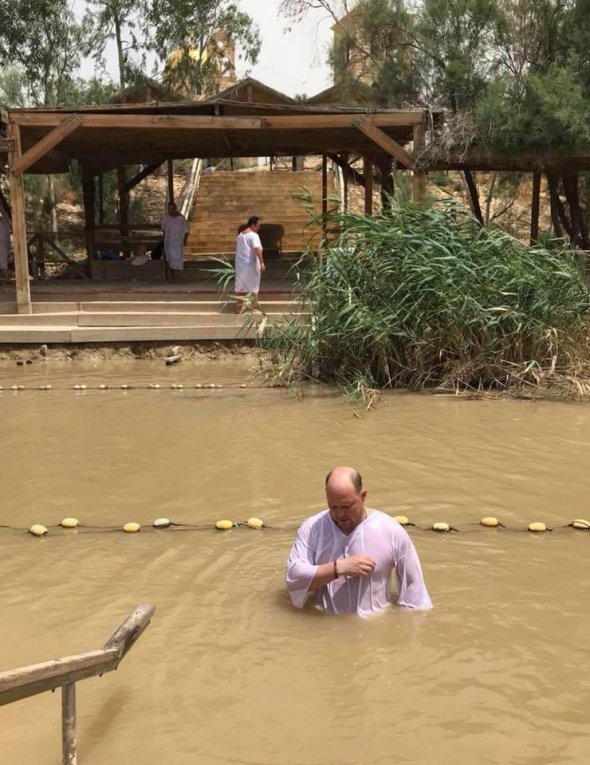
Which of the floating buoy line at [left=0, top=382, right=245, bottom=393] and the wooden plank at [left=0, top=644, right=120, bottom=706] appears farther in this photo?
the floating buoy line at [left=0, top=382, right=245, bottom=393]

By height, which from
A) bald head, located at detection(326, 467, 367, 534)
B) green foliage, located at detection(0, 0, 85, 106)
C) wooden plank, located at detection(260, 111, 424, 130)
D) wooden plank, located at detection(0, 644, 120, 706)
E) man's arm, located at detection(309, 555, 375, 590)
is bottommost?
man's arm, located at detection(309, 555, 375, 590)

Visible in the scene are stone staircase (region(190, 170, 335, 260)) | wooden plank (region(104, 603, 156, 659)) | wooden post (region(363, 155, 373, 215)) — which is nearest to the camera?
wooden plank (region(104, 603, 156, 659))

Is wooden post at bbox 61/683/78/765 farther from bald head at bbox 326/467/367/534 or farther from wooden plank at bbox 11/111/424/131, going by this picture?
wooden plank at bbox 11/111/424/131

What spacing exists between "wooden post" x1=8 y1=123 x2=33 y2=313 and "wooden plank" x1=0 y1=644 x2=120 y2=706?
32.7ft

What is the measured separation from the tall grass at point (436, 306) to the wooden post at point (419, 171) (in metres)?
2.97

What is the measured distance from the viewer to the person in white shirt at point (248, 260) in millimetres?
11359

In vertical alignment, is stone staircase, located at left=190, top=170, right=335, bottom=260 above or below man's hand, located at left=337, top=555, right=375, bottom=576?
above

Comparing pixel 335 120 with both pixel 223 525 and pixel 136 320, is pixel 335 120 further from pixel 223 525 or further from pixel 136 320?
pixel 223 525

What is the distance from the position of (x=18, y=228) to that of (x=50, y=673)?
34.0ft

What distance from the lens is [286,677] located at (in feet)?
10.9

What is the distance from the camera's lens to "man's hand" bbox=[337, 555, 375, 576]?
11.1ft

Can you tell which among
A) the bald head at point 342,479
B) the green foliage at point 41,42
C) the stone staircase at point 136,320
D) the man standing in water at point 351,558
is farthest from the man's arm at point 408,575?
the green foliage at point 41,42

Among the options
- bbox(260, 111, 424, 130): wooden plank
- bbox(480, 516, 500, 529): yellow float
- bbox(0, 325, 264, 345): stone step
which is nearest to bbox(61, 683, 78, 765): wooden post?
bbox(480, 516, 500, 529): yellow float

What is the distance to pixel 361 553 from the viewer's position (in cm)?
348
